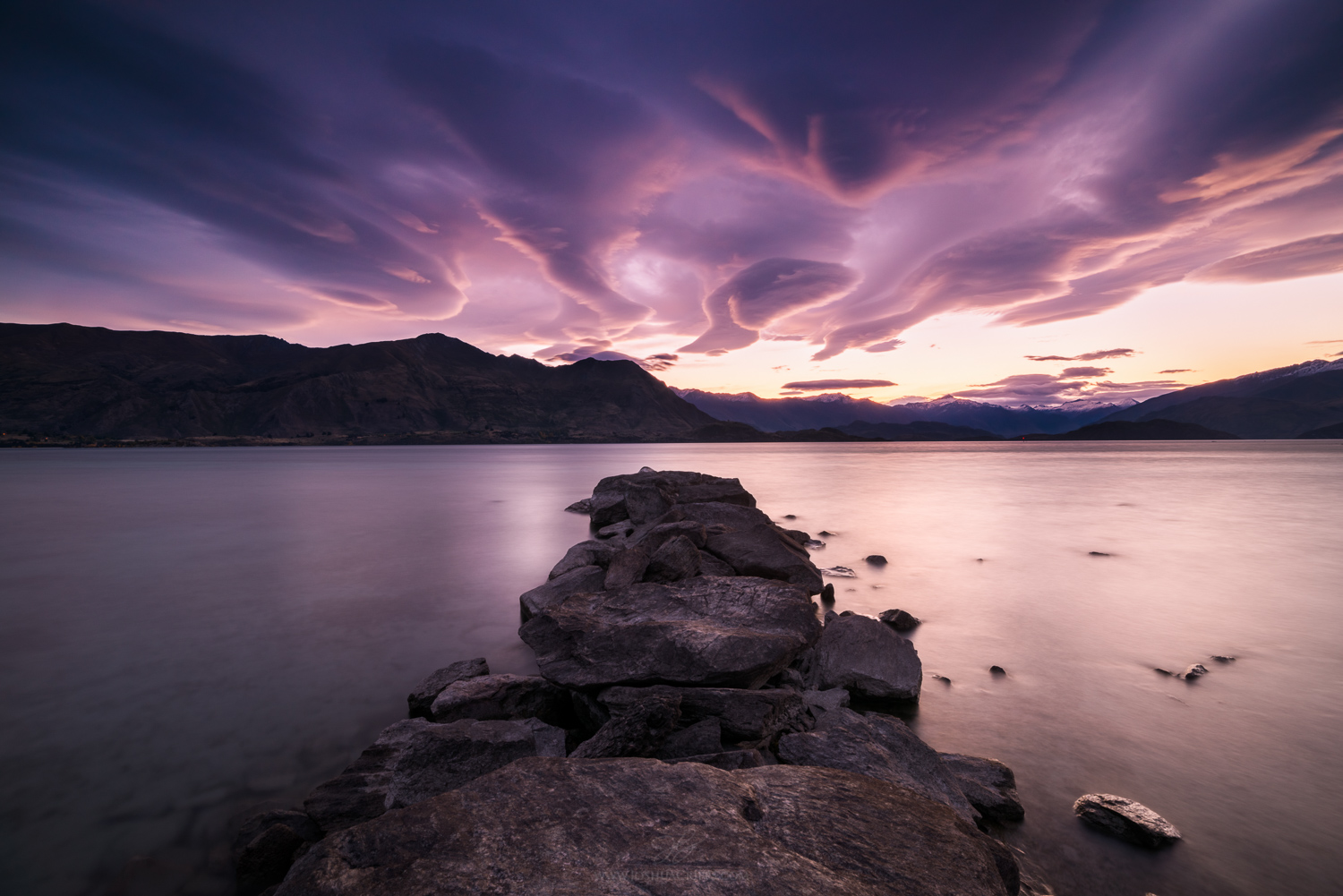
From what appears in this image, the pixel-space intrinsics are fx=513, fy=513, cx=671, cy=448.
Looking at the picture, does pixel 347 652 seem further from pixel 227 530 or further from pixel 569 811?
pixel 227 530

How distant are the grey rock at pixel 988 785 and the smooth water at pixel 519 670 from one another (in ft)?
0.62

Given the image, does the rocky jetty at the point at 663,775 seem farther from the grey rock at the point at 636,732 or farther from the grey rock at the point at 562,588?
the grey rock at the point at 562,588

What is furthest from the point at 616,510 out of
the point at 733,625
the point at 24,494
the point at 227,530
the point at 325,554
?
the point at 24,494

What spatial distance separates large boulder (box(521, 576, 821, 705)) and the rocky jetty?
3cm

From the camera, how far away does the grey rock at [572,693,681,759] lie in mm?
4734

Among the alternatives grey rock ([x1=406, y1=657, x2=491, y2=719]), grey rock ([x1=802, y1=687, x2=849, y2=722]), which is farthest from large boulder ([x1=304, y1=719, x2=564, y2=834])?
grey rock ([x1=802, y1=687, x2=849, y2=722])

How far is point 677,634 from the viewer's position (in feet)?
21.5

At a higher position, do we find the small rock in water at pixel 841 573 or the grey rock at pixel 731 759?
the grey rock at pixel 731 759

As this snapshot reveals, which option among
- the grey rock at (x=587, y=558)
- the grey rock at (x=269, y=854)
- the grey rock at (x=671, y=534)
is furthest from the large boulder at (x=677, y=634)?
the grey rock at (x=587, y=558)

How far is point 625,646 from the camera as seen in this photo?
21.3 ft

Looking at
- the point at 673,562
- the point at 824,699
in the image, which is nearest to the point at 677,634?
the point at 824,699

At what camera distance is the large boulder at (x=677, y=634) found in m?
6.14

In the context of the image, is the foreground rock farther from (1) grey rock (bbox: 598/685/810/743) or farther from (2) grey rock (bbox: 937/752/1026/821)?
(1) grey rock (bbox: 598/685/810/743)

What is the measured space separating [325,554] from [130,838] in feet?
47.0
